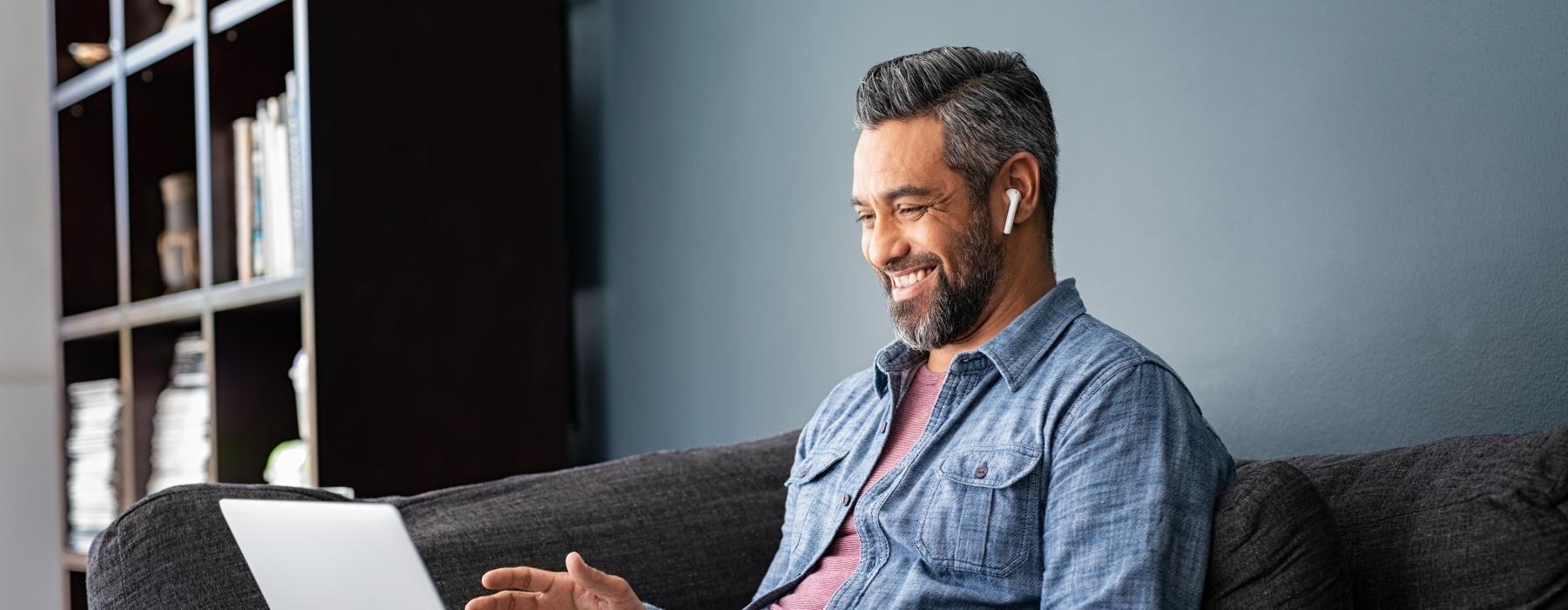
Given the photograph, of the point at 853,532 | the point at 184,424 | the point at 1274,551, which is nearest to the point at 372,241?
the point at 184,424

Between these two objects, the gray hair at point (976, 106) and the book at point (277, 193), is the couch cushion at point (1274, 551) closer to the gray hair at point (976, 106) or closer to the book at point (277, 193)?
the gray hair at point (976, 106)

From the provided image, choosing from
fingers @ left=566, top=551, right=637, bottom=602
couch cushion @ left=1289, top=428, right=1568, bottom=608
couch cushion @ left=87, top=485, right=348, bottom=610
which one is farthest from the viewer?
couch cushion @ left=87, top=485, right=348, bottom=610

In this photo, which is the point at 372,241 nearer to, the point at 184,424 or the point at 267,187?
the point at 267,187

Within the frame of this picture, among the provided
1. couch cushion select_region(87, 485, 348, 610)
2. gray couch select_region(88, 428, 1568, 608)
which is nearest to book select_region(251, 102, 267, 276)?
gray couch select_region(88, 428, 1568, 608)

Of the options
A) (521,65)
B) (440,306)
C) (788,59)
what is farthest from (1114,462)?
(521,65)

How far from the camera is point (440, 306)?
96.1 inches

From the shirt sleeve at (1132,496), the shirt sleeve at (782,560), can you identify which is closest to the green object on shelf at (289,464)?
the shirt sleeve at (782,560)

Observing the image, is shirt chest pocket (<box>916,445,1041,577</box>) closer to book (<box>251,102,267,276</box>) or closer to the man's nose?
the man's nose

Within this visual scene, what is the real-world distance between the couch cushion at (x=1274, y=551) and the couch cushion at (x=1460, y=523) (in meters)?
0.07

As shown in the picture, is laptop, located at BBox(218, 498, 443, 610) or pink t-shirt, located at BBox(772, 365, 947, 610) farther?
pink t-shirt, located at BBox(772, 365, 947, 610)

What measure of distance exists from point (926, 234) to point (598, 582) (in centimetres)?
54

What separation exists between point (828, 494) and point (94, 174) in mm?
2458

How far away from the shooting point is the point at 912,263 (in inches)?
60.6

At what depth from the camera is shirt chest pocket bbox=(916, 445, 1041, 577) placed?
1.31m
